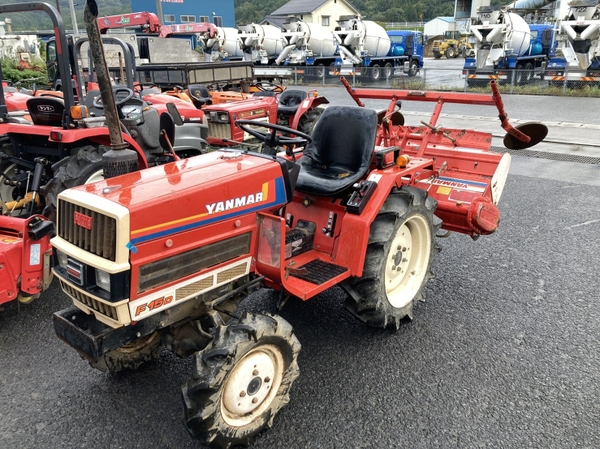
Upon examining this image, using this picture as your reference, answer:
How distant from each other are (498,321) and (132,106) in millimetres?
4003

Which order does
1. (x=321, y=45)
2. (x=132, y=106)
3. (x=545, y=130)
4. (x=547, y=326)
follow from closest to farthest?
(x=547, y=326), (x=545, y=130), (x=132, y=106), (x=321, y=45)

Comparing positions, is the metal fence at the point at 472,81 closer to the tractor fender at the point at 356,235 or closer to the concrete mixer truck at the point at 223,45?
the concrete mixer truck at the point at 223,45

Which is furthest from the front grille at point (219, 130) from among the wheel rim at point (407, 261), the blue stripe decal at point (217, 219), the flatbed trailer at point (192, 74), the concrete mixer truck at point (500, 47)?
the concrete mixer truck at point (500, 47)

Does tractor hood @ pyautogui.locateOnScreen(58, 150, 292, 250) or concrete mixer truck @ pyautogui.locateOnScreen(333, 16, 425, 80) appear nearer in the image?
tractor hood @ pyautogui.locateOnScreen(58, 150, 292, 250)

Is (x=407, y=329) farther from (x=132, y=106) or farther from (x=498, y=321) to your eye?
(x=132, y=106)

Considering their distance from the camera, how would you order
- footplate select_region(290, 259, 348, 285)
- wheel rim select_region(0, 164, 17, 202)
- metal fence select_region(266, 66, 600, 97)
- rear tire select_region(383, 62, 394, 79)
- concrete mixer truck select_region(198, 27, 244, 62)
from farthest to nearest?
concrete mixer truck select_region(198, 27, 244, 62) → rear tire select_region(383, 62, 394, 79) → metal fence select_region(266, 66, 600, 97) → wheel rim select_region(0, 164, 17, 202) → footplate select_region(290, 259, 348, 285)

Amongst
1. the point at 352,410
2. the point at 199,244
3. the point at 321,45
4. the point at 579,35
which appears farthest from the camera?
the point at 321,45

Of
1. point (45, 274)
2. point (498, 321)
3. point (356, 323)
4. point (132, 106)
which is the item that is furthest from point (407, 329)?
point (132, 106)

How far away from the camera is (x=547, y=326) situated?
11.1 ft

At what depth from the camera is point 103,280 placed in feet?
7.16

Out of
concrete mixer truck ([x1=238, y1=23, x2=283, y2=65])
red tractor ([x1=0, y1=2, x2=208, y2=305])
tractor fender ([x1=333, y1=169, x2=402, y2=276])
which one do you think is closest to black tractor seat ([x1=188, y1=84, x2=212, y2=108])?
red tractor ([x1=0, y1=2, x2=208, y2=305])

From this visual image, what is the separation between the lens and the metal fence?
15.0m

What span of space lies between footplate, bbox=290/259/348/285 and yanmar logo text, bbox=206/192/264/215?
1.87 ft

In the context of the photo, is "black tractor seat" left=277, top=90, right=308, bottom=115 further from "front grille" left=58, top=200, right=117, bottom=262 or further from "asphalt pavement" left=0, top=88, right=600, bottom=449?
"front grille" left=58, top=200, right=117, bottom=262
